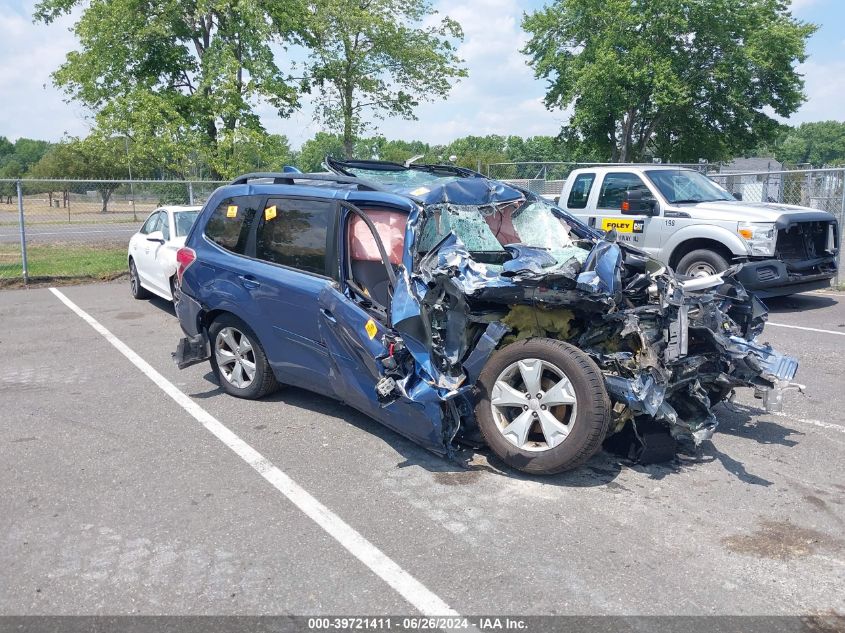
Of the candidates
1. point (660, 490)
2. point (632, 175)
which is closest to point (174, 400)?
point (660, 490)

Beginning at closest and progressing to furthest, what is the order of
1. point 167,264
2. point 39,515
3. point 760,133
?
1. point 39,515
2. point 167,264
3. point 760,133

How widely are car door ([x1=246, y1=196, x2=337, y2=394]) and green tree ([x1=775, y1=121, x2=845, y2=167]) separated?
11592 cm

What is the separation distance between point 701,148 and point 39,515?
33787 millimetres

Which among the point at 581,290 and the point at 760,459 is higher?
the point at 581,290

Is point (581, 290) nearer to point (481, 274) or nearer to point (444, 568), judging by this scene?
point (481, 274)

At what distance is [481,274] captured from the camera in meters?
4.34

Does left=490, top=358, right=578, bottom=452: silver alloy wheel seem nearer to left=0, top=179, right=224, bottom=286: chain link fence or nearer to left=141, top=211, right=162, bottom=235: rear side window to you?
left=141, top=211, right=162, bottom=235: rear side window

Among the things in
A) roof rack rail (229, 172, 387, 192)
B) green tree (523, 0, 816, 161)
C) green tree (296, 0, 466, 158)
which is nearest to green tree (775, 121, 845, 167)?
green tree (523, 0, 816, 161)

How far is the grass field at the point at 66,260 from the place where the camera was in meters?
14.0

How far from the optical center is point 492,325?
4.38 meters

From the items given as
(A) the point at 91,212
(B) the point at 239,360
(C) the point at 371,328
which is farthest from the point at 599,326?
(A) the point at 91,212

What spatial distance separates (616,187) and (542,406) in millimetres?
7072

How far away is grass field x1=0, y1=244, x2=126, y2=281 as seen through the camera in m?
14.0

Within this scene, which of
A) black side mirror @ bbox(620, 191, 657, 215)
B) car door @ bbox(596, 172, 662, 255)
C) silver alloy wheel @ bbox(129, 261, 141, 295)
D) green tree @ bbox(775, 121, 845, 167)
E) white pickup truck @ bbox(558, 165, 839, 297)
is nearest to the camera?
white pickup truck @ bbox(558, 165, 839, 297)
